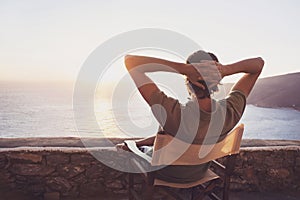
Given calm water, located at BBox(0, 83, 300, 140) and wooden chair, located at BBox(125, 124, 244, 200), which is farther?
calm water, located at BBox(0, 83, 300, 140)

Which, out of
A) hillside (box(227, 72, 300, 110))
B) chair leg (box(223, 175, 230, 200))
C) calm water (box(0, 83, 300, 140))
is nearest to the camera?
chair leg (box(223, 175, 230, 200))

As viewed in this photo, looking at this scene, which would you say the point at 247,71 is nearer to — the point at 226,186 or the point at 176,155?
the point at 176,155

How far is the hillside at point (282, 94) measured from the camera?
358cm

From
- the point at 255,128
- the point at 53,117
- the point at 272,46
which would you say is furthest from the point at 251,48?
the point at 53,117

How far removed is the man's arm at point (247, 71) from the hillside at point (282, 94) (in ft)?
7.23

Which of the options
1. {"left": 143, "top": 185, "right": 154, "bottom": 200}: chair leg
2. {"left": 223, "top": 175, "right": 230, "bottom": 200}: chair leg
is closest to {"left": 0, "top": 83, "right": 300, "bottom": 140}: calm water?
{"left": 223, "top": 175, "right": 230, "bottom": 200}: chair leg

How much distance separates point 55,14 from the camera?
293cm

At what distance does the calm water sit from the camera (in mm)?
2703

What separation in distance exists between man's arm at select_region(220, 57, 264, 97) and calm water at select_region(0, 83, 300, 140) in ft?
3.56

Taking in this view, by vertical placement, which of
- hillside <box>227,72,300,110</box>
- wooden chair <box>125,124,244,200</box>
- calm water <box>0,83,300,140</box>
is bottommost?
calm water <box>0,83,300,140</box>

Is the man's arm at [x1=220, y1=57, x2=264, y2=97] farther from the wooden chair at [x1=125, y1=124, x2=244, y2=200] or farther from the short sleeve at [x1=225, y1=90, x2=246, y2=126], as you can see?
the wooden chair at [x1=125, y1=124, x2=244, y2=200]

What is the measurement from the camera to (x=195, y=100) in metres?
1.30

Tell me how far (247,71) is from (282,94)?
98.4 inches

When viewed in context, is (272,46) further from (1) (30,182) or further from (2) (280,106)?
(1) (30,182)
